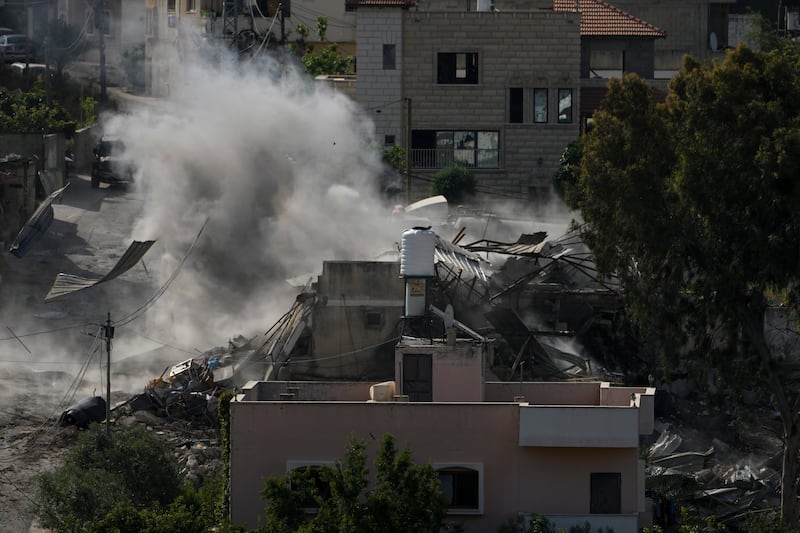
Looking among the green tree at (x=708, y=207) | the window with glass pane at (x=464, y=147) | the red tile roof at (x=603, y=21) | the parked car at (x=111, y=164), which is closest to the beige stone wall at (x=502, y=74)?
the window with glass pane at (x=464, y=147)

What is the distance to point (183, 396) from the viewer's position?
37.5m

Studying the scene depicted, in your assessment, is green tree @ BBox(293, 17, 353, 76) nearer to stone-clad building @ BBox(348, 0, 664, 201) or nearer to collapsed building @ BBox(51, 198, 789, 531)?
stone-clad building @ BBox(348, 0, 664, 201)

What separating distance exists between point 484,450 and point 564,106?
32567 millimetres

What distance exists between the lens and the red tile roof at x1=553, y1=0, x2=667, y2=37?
6056cm

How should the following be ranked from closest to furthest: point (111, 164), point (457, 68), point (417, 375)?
1. point (417, 375)
2. point (111, 164)
3. point (457, 68)

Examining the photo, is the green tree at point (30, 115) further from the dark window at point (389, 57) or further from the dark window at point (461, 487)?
the dark window at point (461, 487)

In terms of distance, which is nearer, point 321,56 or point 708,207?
point 708,207

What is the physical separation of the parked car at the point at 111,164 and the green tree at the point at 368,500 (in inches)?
1104

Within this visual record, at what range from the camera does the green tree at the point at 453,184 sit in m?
54.4

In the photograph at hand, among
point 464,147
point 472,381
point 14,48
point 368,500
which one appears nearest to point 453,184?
point 464,147

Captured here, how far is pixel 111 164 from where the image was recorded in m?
53.0

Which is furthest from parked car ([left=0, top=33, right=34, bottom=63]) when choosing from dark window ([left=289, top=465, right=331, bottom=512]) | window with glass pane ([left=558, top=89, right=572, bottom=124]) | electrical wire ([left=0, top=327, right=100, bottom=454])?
dark window ([left=289, top=465, right=331, bottom=512])

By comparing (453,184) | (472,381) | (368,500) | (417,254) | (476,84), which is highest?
(476,84)

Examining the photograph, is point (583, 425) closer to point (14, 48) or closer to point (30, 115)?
point (30, 115)
